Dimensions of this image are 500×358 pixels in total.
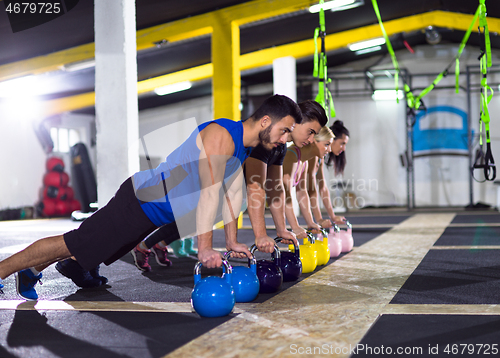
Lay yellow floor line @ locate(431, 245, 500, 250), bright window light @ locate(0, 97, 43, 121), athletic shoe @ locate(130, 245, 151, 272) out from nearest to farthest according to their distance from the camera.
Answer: athletic shoe @ locate(130, 245, 151, 272), yellow floor line @ locate(431, 245, 500, 250), bright window light @ locate(0, 97, 43, 121)

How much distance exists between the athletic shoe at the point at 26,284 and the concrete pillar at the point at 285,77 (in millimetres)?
7019

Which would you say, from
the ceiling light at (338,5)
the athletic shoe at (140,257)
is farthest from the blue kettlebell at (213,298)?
the ceiling light at (338,5)

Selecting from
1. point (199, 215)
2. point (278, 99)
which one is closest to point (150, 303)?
point (199, 215)

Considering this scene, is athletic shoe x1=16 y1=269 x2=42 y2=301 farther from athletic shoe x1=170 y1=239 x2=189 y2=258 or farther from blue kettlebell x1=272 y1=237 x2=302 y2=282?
athletic shoe x1=170 y1=239 x2=189 y2=258

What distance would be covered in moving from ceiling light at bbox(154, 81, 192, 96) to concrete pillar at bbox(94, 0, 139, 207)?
6.91m

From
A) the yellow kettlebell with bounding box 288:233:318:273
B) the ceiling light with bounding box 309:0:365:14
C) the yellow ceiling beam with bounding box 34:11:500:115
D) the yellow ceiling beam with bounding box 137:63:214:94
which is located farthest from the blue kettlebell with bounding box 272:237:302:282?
the yellow ceiling beam with bounding box 137:63:214:94

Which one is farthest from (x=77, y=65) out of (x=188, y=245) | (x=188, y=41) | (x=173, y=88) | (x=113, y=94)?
(x=188, y=245)

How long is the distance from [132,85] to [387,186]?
9.44m

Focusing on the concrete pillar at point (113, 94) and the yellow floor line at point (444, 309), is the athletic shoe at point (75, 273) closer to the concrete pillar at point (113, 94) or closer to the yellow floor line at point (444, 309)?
the concrete pillar at point (113, 94)

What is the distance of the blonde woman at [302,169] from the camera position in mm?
3482

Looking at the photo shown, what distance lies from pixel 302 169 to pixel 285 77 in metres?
5.53

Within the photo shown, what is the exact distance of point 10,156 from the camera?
1084 cm

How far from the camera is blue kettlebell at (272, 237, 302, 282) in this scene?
9.29 ft

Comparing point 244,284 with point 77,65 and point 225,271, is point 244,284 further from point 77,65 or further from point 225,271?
point 77,65
